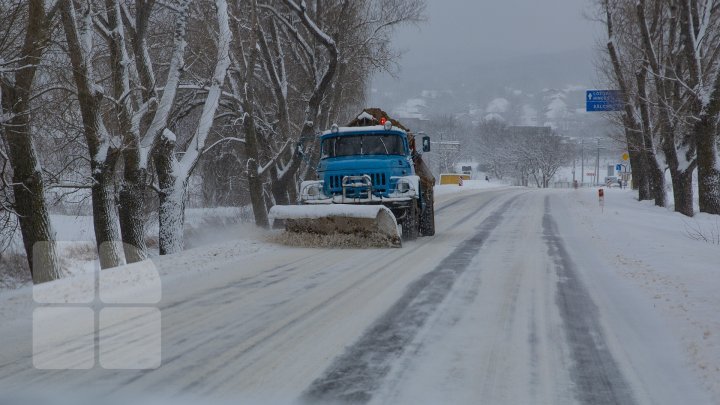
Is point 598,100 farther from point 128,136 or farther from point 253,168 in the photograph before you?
point 128,136

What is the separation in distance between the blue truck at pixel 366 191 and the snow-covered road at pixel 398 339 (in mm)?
2271

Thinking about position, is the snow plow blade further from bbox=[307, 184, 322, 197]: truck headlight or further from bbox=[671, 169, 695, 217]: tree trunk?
bbox=[671, 169, 695, 217]: tree trunk

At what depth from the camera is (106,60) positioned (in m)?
13.6

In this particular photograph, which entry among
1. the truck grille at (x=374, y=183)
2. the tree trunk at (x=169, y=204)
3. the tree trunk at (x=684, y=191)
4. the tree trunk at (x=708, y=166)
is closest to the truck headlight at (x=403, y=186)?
the truck grille at (x=374, y=183)

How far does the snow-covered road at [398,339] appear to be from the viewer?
3.88 m

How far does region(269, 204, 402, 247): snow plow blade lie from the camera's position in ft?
36.4

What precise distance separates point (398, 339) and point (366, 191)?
25.0 feet

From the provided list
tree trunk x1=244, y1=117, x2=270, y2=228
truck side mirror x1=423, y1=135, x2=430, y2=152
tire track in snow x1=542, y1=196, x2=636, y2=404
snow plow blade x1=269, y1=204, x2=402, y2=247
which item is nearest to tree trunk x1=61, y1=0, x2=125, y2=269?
snow plow blade x1=269, y1=204, x2=402, y2=247

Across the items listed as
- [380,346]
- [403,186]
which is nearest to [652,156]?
[403,186]

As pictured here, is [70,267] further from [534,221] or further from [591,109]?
[591,109]

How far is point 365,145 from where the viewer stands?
43.5 ft

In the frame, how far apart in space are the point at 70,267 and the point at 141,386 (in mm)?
16965

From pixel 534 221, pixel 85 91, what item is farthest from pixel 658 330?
pixel 534 221

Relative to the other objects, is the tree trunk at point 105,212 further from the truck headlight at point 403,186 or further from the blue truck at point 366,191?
the truck headlight at point 403,186
